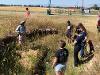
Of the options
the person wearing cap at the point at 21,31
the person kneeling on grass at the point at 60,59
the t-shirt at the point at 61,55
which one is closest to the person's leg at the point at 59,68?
the person kneeling on grass at the point at 60,59

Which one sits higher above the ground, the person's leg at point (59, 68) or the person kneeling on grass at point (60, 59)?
the person kneeling on grass at point (60, 59)

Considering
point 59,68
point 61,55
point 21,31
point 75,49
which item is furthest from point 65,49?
point 21,31

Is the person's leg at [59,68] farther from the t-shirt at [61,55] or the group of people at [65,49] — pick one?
the t-shirt at [61,55]

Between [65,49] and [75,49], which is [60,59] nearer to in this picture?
[65,49]

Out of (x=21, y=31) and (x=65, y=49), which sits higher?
(x=65, y=49)

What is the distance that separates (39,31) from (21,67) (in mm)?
8792

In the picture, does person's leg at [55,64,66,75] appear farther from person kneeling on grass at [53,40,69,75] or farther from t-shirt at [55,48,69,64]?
t-shirt at [55,48,69,64]

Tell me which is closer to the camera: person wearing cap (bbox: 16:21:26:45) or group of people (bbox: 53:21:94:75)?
group of people (bbox: 53:21:94:75)

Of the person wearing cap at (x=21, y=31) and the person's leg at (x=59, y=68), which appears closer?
the person's leg at (x=59, y=68)

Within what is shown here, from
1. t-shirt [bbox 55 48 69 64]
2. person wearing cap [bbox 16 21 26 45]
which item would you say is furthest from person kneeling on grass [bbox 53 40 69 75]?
person wearing cap [bbox 16 21 26 45]

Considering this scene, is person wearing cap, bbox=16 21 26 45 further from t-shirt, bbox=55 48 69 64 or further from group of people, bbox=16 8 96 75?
t-shirt, bbox=55 48 69 64

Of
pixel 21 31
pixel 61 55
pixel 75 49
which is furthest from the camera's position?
pixel 21 31

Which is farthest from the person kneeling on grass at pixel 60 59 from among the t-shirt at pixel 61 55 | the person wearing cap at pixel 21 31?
the person wearing cap at pixel 21 31

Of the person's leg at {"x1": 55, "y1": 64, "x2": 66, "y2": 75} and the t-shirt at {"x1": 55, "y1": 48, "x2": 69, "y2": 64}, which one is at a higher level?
the t-shirt at {"x1": 55, "y1": 48, "x2": 69, "y2": 64}
